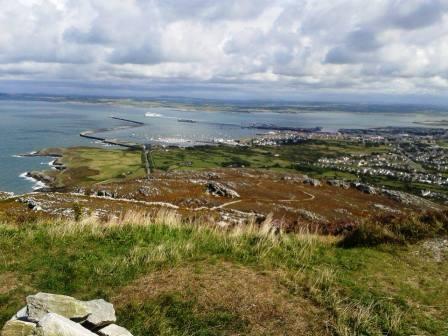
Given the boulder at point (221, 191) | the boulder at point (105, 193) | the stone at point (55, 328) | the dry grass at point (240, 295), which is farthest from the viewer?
the boulder at point (221, 191)

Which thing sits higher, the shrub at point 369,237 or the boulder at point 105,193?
the shrub at point 369,237

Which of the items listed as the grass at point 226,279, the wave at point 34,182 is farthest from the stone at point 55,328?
the wave at point 34,182

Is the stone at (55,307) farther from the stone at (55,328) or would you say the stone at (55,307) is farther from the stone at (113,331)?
the stone at (55,328)

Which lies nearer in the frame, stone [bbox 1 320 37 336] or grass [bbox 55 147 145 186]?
stone [bbox 1 320 37 336]

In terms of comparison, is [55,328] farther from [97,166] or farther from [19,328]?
[97,166]

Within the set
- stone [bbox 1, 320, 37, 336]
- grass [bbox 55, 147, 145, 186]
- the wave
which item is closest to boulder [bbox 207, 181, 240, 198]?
grass [bbox 55, 147, 145, 186]

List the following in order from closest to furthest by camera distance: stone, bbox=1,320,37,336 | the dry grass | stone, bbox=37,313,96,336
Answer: stone, bbox=37,313,96,336, stone, bbox=1,320,37,336, the dry grass

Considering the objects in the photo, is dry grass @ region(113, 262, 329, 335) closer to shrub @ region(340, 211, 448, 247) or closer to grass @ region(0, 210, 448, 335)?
grass @ region(0, 210, 448, 335)

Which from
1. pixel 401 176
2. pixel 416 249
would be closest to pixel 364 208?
pixel 416 249
